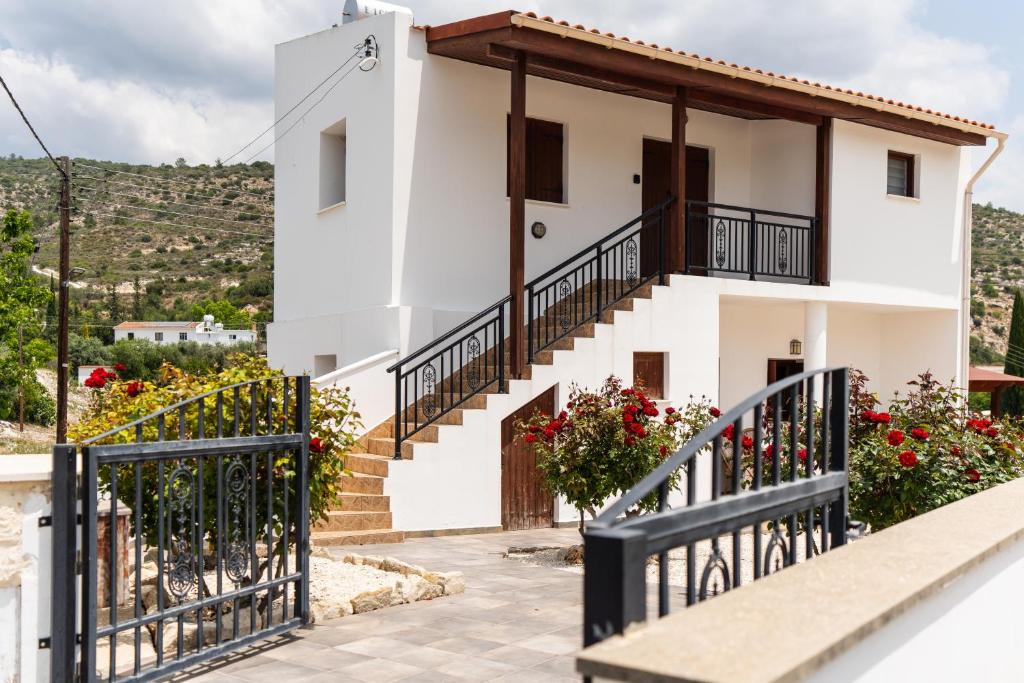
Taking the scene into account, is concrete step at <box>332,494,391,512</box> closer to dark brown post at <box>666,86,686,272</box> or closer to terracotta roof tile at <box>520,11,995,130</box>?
dark brown post at <box>666,86,686,272</box>

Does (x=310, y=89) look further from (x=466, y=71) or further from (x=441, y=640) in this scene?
(x=441, y=640)

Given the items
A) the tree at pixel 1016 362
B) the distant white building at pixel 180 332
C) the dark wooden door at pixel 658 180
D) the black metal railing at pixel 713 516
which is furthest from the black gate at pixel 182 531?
the distant white building at pixel 180 332

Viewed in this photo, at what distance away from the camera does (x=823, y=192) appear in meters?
15.1

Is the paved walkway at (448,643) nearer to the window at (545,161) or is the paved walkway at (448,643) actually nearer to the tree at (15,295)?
the window at (545,161)

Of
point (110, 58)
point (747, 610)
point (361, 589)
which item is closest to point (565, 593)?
point (361, 589)

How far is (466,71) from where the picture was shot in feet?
43.1

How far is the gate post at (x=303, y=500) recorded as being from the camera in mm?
5910

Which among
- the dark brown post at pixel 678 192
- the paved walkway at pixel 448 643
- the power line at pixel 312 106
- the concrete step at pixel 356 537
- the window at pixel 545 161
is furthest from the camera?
the window at pixel 545 161

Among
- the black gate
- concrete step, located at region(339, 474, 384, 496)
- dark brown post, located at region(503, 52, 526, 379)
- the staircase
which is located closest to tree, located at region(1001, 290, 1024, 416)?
the staircase

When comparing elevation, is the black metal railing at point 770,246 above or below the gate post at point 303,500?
above

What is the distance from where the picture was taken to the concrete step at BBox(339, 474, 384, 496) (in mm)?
10523

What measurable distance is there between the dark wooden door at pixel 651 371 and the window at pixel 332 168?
16.6ft

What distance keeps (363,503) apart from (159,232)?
1832 inches

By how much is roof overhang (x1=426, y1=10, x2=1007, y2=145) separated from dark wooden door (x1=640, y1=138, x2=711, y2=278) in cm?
81
